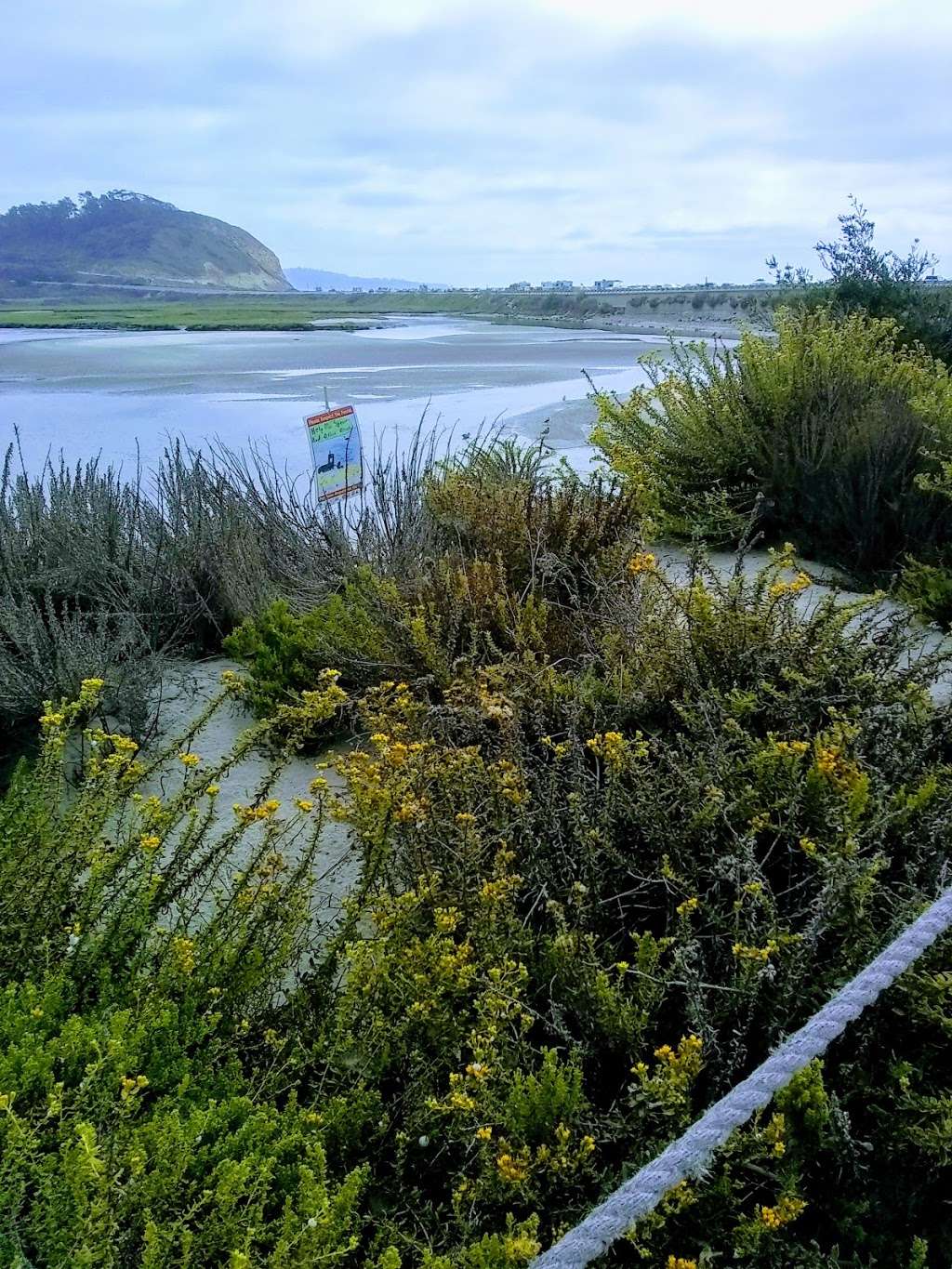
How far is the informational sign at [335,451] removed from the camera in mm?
5770

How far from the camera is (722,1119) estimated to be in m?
1.44

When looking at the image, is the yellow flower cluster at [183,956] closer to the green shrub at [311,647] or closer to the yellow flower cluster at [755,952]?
the yellow flower cluster at [755,952]

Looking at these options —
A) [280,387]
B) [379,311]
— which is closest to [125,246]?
[379,311]

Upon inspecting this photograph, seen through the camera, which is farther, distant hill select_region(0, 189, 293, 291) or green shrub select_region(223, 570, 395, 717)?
distant hill select_region(0, 189, 293, 291)

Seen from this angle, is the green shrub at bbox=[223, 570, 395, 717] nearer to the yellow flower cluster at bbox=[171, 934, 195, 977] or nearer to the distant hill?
the yellow flower cluster at bbox=[171, 934, 195, 977]

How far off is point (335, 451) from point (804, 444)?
3115 mm

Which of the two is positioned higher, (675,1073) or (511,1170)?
(675,1073)

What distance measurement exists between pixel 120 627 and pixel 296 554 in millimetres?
1590

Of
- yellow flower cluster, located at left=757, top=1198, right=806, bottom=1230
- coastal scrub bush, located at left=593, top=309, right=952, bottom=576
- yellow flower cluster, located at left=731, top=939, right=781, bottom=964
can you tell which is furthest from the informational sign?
yellow flower cluster, located at left=757, top=1198, right=806, bottom=1230

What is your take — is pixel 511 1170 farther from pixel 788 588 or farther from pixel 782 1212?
pixel 788 588

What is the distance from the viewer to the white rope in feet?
4.24

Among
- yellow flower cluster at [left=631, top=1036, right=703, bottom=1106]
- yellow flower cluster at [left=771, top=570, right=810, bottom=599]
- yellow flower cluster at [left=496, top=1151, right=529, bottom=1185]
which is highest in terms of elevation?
yellow flower cluster at [left=771, top=570, right=810, bottom=599]

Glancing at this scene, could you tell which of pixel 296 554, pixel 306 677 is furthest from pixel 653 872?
pixel 296 554

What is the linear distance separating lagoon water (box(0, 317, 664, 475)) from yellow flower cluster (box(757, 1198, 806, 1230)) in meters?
5.25
